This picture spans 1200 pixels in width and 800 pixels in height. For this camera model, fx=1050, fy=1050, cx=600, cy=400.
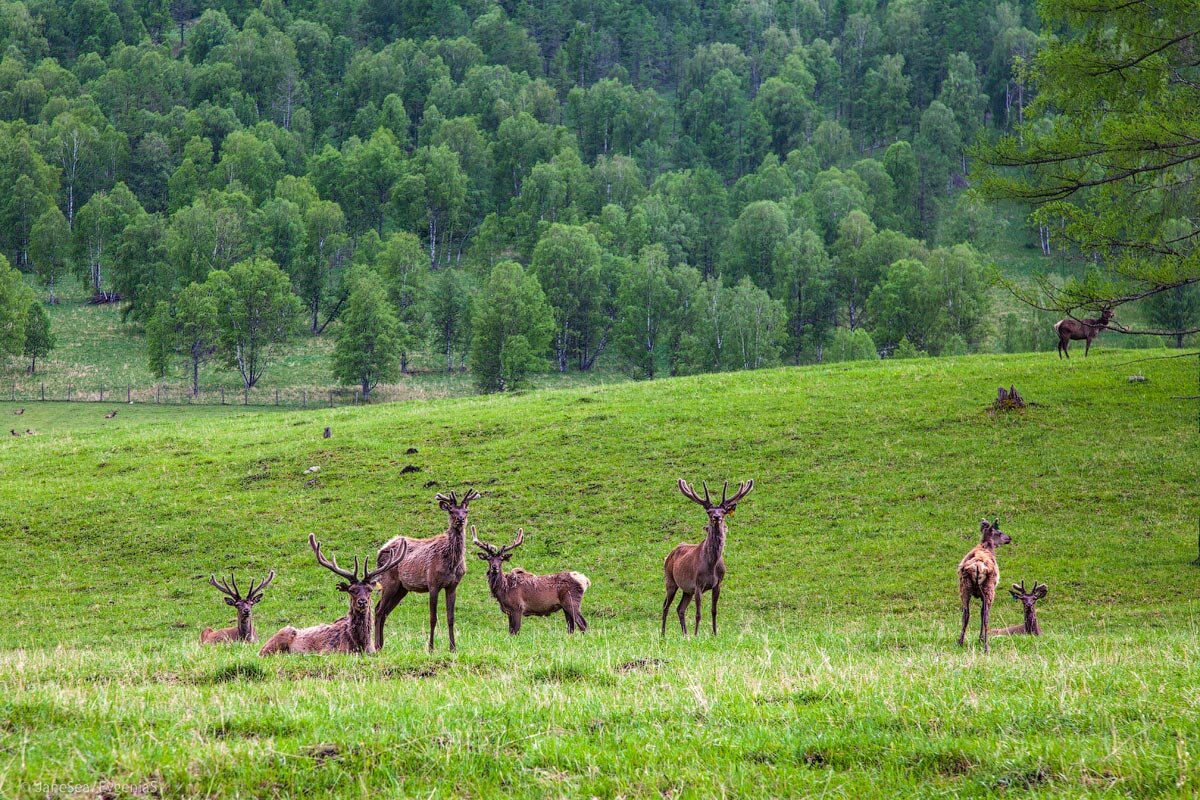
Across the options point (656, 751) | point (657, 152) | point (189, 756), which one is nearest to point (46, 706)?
point (189, 756)

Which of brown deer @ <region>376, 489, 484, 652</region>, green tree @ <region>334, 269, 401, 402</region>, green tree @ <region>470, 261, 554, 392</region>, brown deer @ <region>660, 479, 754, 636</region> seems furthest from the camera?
green tree @ <region>470, 261, 554, 392</region>

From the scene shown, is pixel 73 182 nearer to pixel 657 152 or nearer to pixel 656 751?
pixel 657 152

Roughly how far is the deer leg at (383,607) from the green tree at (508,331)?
71.1 m

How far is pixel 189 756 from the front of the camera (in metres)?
6.48

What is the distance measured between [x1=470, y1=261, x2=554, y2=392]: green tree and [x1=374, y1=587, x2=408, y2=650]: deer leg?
71.1 m

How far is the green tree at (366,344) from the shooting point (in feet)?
278

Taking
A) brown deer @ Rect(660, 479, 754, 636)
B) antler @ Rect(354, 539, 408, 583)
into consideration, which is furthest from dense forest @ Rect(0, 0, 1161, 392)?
antler @ Rect(354, 539, 408, 583)

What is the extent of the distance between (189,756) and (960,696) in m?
5.76

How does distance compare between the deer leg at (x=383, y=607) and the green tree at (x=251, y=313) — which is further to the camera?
the green tree at (x=251, y=313)

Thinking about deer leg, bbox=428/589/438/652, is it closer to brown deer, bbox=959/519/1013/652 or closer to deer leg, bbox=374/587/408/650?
deer leg, bbox=374/587/408/650

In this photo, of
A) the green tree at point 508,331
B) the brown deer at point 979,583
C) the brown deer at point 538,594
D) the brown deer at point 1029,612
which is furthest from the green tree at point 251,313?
the brown deer at point 979,583

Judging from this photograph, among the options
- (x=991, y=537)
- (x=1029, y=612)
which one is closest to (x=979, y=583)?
(x=991, y=537)

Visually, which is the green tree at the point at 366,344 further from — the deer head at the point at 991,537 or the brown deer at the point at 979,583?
the brown deer at the point at 979,583

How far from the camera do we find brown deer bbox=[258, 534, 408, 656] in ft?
48.1
